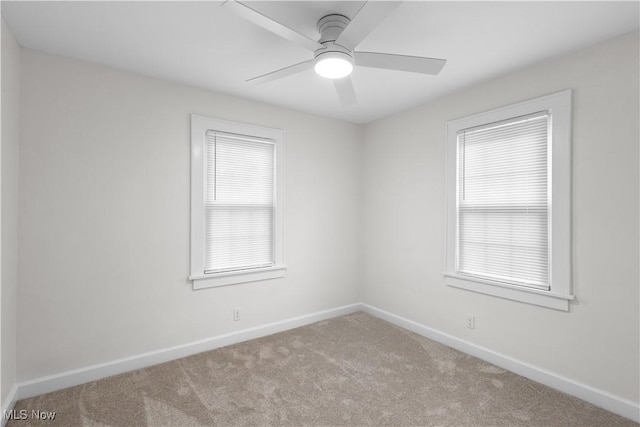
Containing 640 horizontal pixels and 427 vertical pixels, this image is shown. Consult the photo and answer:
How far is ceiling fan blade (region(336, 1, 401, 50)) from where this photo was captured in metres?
1.43

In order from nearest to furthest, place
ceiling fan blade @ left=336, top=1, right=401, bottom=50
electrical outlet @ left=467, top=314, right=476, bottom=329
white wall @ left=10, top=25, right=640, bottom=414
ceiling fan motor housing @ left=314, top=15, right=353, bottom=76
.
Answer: ceiling fan blade @ left=336, top=1, right=401, bottom=50
ceiling fan motor housing @ left=314, top=15, right=353, bottom=76
white wall @ left=10, top=25, right=640, bottom=414
electrical outlet @ left=467, top=314, right=476, bottom=329

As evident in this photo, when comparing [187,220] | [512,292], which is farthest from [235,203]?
[512,292]

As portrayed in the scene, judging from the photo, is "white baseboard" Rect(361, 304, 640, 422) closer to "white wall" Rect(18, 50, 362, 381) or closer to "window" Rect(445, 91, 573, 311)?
"window" Rect(445, 91, 573, 311)

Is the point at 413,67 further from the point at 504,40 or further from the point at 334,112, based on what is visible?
the point at 334,112

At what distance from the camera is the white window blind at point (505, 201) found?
2.57 meters

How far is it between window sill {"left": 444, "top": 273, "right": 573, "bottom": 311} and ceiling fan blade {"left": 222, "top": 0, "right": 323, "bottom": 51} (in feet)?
7.96

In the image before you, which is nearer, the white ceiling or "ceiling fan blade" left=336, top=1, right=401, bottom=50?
"ceiling fan blade" left=336, top=1, right=401, bottom=50

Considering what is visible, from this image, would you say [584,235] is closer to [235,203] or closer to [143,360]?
[235,203]

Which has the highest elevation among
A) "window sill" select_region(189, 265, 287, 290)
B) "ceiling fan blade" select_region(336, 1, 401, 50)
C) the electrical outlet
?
"ceiling fan blade" select_region(336, 1, 401, 50)

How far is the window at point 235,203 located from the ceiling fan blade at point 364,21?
175 centimetres

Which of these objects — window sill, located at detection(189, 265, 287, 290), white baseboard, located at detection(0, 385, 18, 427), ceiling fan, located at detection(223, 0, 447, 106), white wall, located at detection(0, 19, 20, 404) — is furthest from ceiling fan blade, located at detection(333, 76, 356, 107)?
white baseboard, located at detection(0, 385, 18, 427)

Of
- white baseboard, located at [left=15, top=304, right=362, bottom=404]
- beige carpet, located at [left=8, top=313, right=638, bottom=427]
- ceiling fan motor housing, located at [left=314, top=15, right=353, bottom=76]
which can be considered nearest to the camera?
ceiling fan motor housing, located at [left=314, top=15, right=353, bottom=76]

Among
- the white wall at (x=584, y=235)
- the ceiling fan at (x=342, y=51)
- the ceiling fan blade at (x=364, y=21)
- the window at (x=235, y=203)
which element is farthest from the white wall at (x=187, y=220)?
the ceiling fan blade at (x=364, y=21)

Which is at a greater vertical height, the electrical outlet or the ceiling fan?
the ceiling fan
